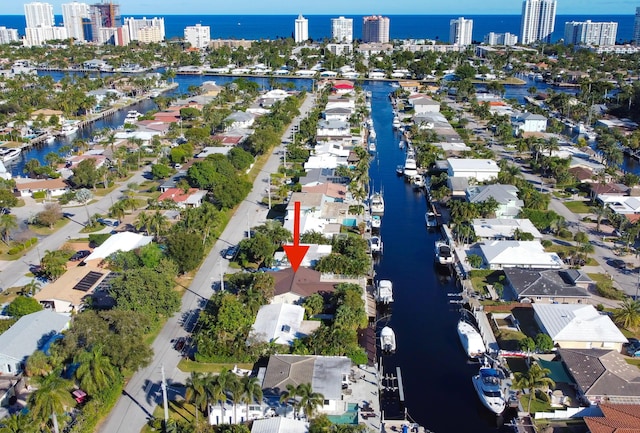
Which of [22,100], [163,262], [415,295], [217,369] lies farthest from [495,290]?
[22,100]

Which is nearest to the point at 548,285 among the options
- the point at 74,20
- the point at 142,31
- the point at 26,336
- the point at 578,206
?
the point at 578,206

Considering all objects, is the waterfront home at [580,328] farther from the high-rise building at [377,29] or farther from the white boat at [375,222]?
the high-rise building at [377,29]

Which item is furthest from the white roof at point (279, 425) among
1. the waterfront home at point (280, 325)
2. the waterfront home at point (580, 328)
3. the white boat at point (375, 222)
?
the white boat at point (375, 222)

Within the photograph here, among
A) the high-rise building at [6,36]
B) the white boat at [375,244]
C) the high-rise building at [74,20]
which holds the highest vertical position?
Result: the high-rise building at [74,20]

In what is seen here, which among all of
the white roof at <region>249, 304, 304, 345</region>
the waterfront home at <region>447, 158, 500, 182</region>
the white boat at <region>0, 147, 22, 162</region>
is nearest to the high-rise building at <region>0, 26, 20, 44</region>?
the white boat at <region>0, 147, 22, 162</region>

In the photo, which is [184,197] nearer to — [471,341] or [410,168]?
[410,168]

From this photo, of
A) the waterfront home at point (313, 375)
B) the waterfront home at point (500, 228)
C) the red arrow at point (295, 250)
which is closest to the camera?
the waterfront home at point (313, 375)

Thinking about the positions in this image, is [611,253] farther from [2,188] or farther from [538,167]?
[2,188]

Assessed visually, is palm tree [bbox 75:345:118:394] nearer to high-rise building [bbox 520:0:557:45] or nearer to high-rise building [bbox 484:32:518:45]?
high-rise building [bbox 484:32:518:45]
